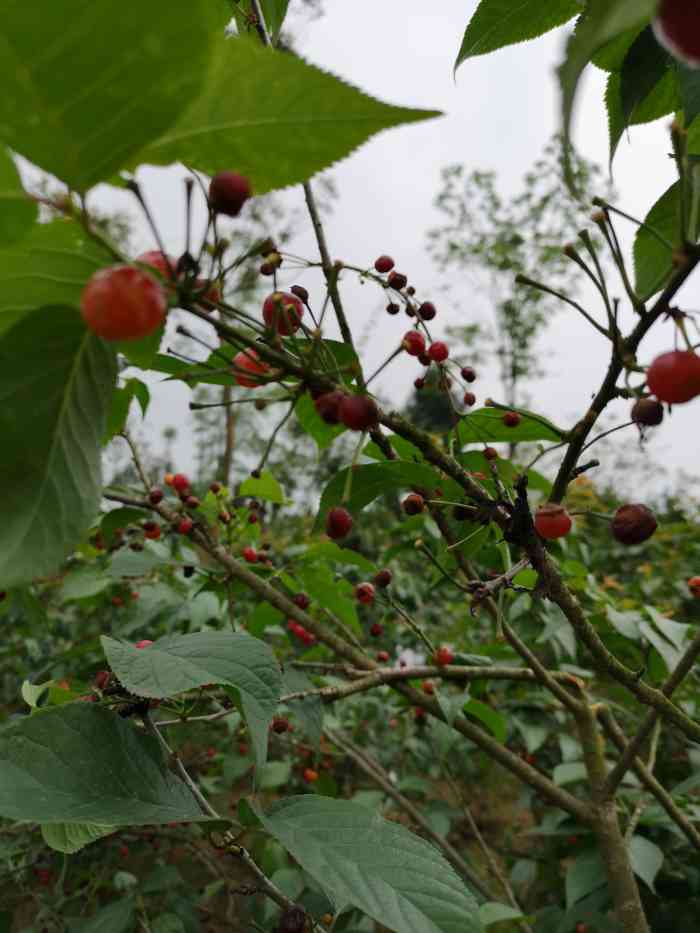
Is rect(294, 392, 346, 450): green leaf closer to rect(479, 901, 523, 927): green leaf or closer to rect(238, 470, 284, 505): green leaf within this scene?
rect(238, 470, 284, 505): green leaf

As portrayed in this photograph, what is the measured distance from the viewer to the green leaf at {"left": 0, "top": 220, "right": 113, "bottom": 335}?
46 centimetres

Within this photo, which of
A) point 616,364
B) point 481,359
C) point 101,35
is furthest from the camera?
point 481,359

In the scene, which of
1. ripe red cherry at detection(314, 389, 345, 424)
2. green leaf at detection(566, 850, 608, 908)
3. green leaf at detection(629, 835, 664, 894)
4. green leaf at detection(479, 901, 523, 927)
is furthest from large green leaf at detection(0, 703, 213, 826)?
green leaf at detection(566, 850, 608, 908)

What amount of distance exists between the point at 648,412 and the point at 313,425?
43 cm

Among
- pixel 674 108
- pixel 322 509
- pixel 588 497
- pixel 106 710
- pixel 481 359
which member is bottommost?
pixel 106 710

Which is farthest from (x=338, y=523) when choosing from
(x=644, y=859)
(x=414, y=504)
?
(x=644, y=859)

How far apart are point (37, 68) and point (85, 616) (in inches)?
143

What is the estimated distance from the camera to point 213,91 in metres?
0.42

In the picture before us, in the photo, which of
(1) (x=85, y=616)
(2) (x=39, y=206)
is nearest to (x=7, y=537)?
(2) (x=39, y=206)

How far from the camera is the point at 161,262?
49 cm

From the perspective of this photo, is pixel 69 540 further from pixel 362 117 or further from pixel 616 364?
pixel 616 364

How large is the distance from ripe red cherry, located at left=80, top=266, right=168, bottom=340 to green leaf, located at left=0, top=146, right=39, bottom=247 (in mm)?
58

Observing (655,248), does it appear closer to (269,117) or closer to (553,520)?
(553,520)

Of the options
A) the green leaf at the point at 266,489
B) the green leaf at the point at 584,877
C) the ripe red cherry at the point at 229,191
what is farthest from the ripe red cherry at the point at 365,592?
the ripe red cherry at the point at 229,191
